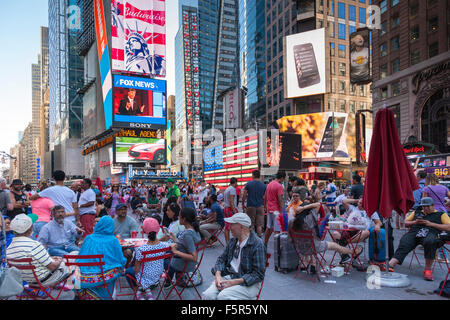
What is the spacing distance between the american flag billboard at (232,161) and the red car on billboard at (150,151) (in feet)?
28.6

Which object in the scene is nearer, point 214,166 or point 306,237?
point 306,237

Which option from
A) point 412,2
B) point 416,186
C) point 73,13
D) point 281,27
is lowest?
point 416,186

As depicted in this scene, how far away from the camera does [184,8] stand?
410ft

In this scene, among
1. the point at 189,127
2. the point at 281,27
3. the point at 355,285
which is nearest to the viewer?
the point at 355,285

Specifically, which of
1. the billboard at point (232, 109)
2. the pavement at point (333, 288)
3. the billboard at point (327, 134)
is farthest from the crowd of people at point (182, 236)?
the billboard at point (232, 109)

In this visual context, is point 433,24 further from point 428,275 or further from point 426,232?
point 428,275

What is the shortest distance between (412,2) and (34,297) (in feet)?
133

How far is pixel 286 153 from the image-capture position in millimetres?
34000

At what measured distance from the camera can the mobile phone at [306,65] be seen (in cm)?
4652

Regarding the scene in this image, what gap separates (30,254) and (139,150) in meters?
46.8

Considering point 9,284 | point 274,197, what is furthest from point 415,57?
point 9,284
